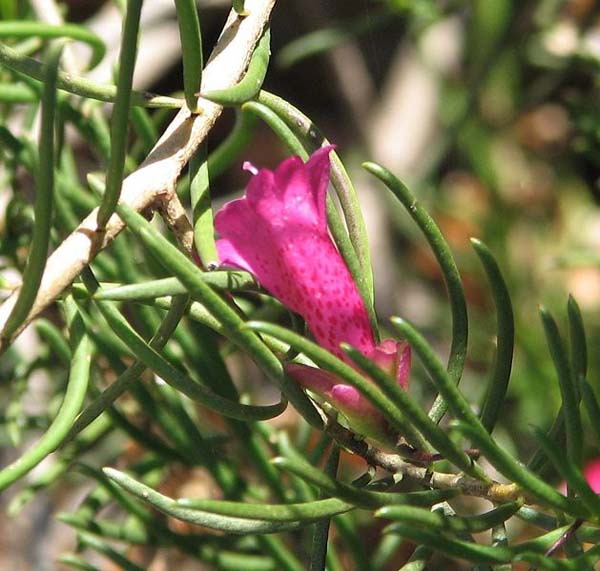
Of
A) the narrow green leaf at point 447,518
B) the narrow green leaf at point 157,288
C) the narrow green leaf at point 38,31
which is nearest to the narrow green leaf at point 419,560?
the narrow green leaf at point 447,518

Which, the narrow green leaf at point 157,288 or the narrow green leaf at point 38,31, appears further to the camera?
the narrow green leaf at point 38,31

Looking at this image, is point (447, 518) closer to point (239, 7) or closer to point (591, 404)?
point (591, 404)

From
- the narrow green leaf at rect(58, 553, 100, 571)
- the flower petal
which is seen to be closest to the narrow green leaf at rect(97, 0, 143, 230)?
the flower petal

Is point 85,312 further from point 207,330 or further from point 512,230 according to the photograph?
Result: point 512,230

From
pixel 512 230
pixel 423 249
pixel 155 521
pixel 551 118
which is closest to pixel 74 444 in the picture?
pixel 155 521

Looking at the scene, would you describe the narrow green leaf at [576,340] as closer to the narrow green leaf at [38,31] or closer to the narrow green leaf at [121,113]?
the narrow green leaf at [121,113]

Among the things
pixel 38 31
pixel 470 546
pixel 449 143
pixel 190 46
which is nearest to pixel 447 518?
pixel 470 546

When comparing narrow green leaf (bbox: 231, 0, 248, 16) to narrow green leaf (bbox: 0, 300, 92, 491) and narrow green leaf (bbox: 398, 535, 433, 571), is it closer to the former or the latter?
narrow green leaf (bbox: 0, 300, 92, 491)

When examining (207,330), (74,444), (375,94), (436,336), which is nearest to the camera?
(207,330)
